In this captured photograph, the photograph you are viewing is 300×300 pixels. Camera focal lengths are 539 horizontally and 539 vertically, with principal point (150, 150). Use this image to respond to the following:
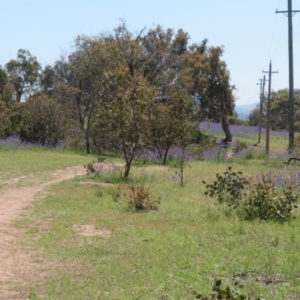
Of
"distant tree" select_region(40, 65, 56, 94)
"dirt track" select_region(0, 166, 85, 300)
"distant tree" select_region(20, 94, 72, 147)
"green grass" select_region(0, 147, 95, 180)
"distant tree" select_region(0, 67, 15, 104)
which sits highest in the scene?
"distant tree" select_region(40, 65, 56, 94)

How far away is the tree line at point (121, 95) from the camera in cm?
1750

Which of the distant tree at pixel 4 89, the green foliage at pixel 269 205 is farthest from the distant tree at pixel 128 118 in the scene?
the distant tree at pixel 4 89

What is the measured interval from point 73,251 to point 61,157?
17049 millimetres

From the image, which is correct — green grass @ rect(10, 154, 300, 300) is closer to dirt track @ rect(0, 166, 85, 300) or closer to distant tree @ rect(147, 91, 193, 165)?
dirt track @ rect(0, 166, 85, 300)

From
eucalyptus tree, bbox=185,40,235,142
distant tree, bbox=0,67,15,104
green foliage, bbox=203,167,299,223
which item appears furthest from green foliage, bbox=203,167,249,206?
eucalyptus tree, bbox=185,40,235,142

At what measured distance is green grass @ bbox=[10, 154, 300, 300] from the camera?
577 centimetres

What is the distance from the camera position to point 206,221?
966 centimetres

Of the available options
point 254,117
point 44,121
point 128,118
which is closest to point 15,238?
point 128,118

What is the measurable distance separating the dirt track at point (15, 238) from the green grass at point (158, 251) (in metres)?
0.18

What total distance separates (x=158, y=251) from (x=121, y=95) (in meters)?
10.2

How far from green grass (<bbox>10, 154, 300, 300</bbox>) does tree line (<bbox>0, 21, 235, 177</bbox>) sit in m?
5.80

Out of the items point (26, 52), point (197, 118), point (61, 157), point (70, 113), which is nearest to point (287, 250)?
point (61, 157)

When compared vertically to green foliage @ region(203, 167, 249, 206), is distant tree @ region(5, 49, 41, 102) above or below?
above

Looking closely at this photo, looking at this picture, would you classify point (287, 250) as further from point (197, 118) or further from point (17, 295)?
point (197, 118)
